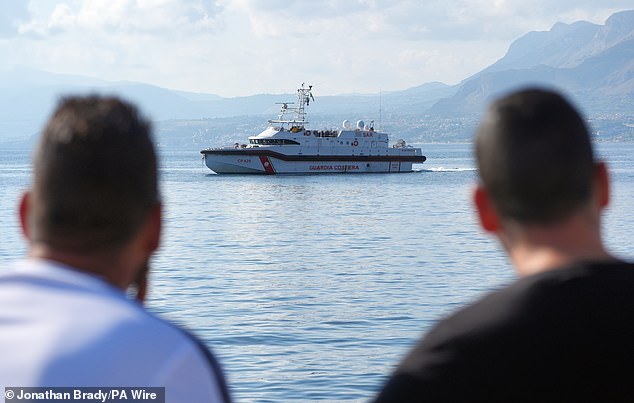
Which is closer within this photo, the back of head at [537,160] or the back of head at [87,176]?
the back of head at [87,176]

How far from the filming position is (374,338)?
1727 cm

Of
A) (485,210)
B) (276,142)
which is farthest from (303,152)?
(485,210)

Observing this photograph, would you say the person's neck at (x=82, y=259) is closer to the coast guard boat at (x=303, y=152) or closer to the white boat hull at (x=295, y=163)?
the coast guard boat at (x=303, y=152)

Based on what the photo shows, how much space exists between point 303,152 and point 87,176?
72.3m

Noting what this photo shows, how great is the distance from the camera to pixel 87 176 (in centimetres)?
224

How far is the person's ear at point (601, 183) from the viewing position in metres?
2.49

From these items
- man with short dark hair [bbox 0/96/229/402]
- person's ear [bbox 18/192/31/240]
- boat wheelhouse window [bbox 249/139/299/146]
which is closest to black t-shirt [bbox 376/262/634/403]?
man with short dark hair [bbox 0/96/229/402]

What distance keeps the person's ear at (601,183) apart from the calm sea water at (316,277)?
10.8 m

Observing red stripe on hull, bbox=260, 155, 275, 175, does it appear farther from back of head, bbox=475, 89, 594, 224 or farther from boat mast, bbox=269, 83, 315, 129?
back of head, bbox=475, 89, 594, 224

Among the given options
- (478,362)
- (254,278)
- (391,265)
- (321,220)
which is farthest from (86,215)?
(321,220)

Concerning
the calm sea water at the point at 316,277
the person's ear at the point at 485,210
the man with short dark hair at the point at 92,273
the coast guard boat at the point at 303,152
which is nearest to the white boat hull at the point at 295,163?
the coast guard boat at the point at 303,152

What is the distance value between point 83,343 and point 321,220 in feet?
142

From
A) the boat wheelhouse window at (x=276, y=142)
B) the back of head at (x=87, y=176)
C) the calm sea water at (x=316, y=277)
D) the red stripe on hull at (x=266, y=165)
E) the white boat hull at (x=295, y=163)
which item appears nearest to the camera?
the back of head at (x=87, y=176)

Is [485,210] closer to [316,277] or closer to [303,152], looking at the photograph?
[316,277]
